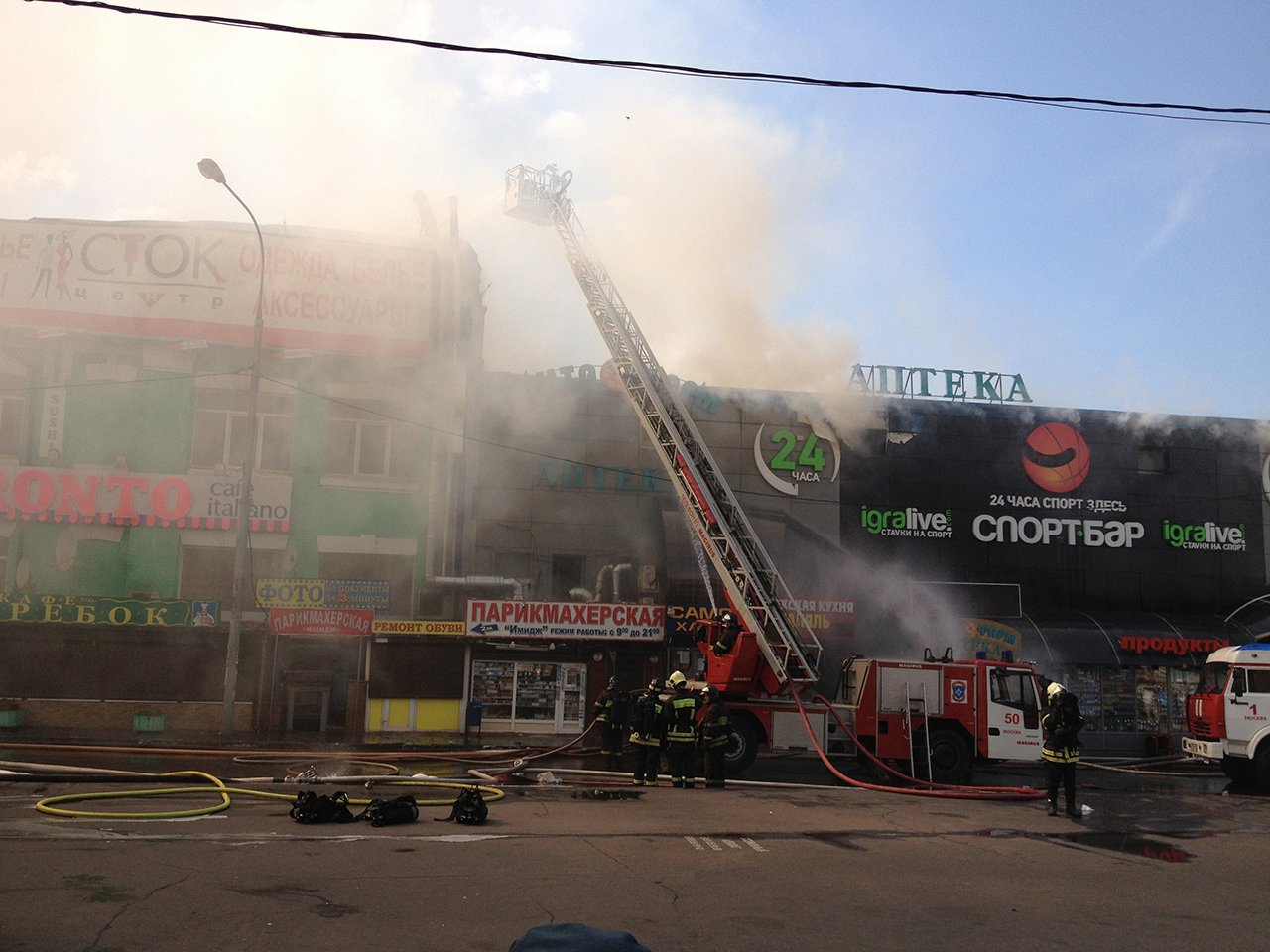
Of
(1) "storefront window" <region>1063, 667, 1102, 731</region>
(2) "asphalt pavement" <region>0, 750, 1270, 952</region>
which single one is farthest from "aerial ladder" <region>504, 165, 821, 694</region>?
(1) "storefront window" <region>1063, 667, 1102, 731</region>

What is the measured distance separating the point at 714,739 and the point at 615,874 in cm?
589

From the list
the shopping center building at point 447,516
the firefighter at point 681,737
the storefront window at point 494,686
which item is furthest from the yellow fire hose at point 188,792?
the storefront window at point 494,686

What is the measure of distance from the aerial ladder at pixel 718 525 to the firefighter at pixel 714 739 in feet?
8.90

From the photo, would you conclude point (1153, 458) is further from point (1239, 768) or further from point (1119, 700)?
point (1239, 768)

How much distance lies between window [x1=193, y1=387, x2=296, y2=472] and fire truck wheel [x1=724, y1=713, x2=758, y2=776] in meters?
14.3

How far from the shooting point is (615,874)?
26.3 ft

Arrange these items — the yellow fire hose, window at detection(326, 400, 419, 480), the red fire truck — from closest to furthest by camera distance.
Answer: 1. the yellow fire hose
2. the red fire truck
3. window at detection(326, 400, 419, 480)

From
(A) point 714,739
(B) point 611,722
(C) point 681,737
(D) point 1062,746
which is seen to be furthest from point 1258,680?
(B) point 611,722

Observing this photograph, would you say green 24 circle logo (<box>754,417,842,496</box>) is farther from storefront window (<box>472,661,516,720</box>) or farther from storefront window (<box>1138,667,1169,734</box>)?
storefront window (<box>1138,667,1169,734</box>)

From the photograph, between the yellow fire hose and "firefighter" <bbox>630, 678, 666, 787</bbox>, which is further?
"firefighter" <bbox>630, 678, 666, 787</bbox>

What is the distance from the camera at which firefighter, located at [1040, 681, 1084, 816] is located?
12.1m

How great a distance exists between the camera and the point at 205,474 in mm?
25016

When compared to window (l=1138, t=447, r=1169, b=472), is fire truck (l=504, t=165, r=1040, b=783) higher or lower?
lower

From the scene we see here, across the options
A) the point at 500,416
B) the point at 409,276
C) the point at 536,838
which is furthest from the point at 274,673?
the point at 536,838
